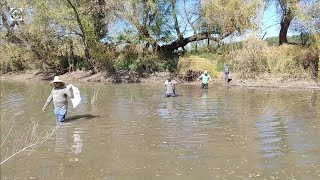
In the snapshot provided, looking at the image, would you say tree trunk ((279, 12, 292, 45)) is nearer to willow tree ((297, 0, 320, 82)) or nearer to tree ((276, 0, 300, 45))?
tree ((276, 0, 300, 45))

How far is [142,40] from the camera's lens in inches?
1378

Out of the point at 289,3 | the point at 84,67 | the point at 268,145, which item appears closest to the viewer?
the point at 268,145

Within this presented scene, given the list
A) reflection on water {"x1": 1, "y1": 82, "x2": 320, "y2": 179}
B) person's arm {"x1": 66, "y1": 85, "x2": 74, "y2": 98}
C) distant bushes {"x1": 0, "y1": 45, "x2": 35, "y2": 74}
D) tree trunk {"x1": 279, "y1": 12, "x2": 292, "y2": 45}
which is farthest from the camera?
distant bushes {"x1": 0, "y1": 45, "x2": 35, "y2": 74}

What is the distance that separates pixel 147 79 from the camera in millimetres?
35375

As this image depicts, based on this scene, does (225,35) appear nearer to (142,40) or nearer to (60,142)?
(142,40)

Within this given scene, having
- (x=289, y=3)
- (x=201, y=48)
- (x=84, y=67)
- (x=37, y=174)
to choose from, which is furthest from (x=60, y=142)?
(x=84, y=67)

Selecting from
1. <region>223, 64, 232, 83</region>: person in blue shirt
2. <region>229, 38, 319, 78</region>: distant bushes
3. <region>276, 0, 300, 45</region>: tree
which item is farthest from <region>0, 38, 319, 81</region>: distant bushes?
<region>276, 0, 300, 45</region>: tree

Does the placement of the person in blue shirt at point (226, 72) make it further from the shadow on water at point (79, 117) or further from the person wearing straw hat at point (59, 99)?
the person wearing straw hat at point (59, 99)

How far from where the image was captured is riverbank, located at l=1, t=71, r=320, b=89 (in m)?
28.3

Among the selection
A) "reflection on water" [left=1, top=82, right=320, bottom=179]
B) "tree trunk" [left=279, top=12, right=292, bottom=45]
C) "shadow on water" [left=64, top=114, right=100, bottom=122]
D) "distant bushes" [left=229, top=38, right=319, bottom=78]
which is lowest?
"reflection on water" [left=1, top=82, right=320, bottom=179]

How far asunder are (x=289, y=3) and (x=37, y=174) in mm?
24323

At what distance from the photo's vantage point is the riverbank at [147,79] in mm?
28314

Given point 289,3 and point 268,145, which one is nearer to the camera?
point 268,145

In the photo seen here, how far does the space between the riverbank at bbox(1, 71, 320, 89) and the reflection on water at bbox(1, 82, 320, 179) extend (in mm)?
9475
